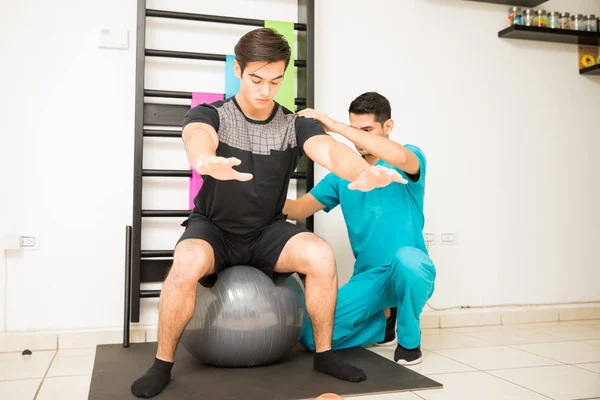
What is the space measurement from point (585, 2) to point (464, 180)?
5.46 feet

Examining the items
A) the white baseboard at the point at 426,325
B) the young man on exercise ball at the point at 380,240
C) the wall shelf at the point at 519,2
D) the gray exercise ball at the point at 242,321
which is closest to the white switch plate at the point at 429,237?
the white baseboard at the point at 426,325

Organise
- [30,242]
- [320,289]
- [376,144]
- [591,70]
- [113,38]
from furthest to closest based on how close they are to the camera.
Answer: [591,70], [113,38], [30,242], [376,144], [320,289]

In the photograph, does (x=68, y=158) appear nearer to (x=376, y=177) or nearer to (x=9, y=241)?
(x=9, y=241)

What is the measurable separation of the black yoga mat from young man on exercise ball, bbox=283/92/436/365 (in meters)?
0.19

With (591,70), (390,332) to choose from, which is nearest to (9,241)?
(390,332)

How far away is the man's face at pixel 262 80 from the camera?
2223mm

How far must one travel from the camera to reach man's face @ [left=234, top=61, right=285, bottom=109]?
2.22 meters

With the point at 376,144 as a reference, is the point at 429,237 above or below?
below

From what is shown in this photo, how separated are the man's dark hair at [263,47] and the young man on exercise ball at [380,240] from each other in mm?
382

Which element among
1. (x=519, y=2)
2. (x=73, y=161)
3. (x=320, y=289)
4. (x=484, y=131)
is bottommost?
(x=320, y=289)

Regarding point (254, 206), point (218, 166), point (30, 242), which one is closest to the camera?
point (218, 166)

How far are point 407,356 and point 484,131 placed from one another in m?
1.82

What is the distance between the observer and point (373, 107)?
108 inches

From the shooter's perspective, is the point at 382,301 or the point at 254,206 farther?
the point at 382,301
